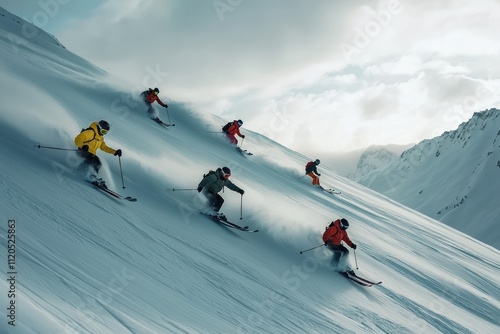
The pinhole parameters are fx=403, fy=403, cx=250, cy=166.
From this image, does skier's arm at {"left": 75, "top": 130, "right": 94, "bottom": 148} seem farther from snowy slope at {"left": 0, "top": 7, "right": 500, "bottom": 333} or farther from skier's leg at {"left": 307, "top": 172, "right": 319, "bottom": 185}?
skier's leg at {"left": 307, "top": 172, "right": 319, "bottom": 185}

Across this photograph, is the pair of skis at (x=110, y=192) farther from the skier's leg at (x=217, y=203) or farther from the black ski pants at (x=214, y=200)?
the skier's leg at (x=217, y=203)

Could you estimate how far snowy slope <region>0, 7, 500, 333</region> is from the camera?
4656 mm

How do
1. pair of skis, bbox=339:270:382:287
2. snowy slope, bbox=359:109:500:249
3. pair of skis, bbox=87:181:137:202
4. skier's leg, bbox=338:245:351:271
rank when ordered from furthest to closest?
snowy slope, bbox=359:109:500:249, skier's leg, bbox=338:245:351:271, pair of skis, bbox=339:270:382:287, pair of skis, bbox=87:181:137:202

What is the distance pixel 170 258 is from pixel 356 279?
5.10 meters

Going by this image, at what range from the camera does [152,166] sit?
1109 cm

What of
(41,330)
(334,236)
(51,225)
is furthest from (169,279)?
(334,236)

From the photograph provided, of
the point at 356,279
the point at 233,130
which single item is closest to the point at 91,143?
the point at 356,279

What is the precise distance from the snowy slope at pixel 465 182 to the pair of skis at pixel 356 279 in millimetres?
85837

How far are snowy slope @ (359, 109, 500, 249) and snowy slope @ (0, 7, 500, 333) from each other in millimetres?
84033

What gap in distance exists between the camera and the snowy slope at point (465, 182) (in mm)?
99250

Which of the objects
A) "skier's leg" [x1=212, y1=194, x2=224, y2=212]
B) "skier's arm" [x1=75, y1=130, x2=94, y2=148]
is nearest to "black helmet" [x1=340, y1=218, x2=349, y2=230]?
"skier's leg" [x1=212, y1=194, x2=224, y2=212]

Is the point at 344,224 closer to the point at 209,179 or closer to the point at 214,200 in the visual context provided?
the point at 214,200

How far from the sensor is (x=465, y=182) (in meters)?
125

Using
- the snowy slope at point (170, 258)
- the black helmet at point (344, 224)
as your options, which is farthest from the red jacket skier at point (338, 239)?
the snowy slope at point (170, 258)
